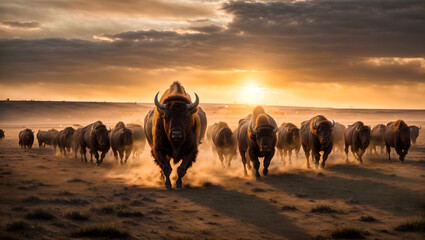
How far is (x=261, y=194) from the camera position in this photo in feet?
41.9

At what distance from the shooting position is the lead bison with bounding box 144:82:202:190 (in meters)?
12.0

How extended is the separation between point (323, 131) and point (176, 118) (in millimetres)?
9893

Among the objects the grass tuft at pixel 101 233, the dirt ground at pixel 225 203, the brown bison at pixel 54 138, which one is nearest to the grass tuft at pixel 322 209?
the dirt ground at pixel 225 203

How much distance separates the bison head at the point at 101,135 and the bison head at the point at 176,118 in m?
12.4

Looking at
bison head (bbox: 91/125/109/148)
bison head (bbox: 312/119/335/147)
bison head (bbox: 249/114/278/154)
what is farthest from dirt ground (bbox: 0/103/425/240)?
bison head (bbox: 91/125/109/148)

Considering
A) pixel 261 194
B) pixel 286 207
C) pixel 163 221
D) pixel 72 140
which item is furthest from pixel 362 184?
pixel 72 140

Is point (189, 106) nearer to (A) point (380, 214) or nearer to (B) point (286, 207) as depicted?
(B) point (286, 207)

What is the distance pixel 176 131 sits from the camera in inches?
459

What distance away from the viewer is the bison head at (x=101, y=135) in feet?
77.7

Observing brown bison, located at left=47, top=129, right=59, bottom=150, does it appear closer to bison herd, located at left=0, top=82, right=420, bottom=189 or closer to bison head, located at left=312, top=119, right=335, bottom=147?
bison herd, located at left=0, top=82, right=420, bottom=189

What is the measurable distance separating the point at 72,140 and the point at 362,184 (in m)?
23.7

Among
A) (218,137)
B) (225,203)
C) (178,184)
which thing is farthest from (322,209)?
(218,137)

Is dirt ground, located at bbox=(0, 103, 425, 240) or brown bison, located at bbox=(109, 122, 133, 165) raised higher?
brown bison, located at bbox=(109, 122, 133, 165)

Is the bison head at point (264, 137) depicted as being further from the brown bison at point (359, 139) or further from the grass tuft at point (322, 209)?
the brown bison at point (359, 139)
